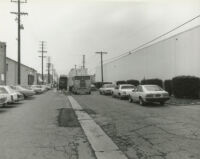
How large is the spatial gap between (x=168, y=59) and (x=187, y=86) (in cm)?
1092

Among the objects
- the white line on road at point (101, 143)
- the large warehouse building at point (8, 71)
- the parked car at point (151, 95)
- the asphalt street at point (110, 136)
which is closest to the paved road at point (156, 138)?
the asphalt street at point (110, 136)

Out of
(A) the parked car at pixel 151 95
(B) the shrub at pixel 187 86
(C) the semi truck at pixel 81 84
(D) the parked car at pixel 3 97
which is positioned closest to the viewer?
(D) the parked car at pixel 3 97

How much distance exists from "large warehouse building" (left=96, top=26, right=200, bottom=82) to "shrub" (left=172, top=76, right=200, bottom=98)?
8.60ft

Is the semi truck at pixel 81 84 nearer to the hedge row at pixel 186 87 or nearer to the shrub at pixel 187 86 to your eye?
the hedge row at pixel 186 87

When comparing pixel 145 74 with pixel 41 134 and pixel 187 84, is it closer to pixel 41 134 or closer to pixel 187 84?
pixel 187 84

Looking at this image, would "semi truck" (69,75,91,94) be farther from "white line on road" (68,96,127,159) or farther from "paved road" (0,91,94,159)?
"white line on road" (68,96,127,159)

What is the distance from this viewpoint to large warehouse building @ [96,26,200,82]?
2995 cm

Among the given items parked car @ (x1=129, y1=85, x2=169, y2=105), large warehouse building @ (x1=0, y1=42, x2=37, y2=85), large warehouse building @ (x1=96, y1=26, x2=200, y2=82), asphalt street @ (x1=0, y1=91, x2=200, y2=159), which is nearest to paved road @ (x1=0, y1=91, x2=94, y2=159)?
asphalt street @ (x1=0, y1=91, x2=200, y2=159)

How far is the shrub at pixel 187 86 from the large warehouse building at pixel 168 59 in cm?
262

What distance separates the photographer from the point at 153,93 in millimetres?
21109

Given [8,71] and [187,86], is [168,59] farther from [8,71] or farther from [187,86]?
[8,71]

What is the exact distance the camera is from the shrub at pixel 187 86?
1030 inches

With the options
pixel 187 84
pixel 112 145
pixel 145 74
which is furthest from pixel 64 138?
pixel 145 74

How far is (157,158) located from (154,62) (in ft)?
120
